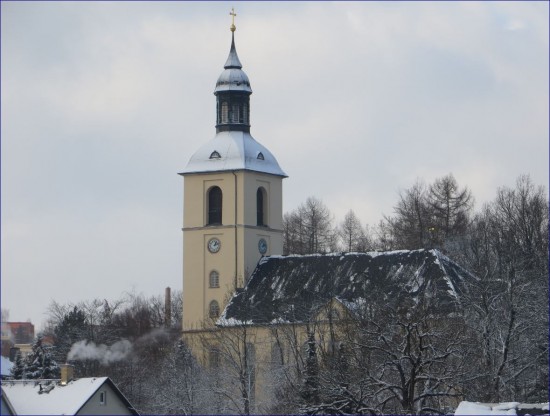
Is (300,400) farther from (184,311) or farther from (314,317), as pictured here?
(184,311)

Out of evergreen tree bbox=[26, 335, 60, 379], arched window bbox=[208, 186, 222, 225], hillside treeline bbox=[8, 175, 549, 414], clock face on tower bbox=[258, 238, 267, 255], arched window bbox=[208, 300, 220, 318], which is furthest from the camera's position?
clock face on tower bbox=[258, 238, 267, 255]

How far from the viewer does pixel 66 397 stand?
184 ft

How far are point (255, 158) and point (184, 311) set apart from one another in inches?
332

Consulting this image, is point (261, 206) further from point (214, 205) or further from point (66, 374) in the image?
point (66, 374)

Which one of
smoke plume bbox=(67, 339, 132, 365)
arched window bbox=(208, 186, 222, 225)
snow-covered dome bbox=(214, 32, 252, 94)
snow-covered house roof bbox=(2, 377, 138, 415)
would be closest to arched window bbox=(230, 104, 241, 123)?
snow-covered dome bbox=(214, 32, 252, 94)

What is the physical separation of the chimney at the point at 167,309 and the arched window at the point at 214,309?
47.1ft

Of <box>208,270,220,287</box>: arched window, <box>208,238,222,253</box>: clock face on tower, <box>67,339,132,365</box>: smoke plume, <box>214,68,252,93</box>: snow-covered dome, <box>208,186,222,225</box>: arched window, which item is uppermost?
<box>214,68,252,93</box>: snow-covered dome

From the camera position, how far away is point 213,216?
86.1 metres

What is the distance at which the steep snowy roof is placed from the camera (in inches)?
3359

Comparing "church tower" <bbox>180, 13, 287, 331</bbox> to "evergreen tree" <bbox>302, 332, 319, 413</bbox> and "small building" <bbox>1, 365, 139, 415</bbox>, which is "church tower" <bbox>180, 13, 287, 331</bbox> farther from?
"small building" <bbox>1, 365, 139, 415</bbox>

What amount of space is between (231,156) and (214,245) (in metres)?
4.51

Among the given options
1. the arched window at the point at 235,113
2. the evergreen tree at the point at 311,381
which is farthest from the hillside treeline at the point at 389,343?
the arched window at the point at 235,113

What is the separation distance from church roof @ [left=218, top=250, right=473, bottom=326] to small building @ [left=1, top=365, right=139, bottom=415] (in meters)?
20.7

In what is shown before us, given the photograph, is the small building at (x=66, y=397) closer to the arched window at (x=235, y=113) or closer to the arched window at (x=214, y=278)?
the arched window at (x=214, y=278)
